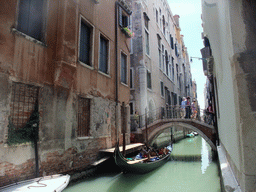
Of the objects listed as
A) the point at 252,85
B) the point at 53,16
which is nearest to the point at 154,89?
the point at 53,16

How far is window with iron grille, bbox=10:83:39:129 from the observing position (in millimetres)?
4293

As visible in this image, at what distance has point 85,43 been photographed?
6.96 metres

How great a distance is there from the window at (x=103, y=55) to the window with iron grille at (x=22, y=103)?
11.2 ft

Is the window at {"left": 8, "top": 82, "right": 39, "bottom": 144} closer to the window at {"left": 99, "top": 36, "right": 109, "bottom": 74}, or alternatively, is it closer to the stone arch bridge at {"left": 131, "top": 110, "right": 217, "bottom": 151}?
the window at {"left": 99, "top": 36, "right": 109, "bottom": 74}

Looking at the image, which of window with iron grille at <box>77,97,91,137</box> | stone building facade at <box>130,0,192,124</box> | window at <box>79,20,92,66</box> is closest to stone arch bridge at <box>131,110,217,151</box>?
stone building facade at <box>130,0,192,124</box>

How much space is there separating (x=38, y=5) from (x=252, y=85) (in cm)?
554

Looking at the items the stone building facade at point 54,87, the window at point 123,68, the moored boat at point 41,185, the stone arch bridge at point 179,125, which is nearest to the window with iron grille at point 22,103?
the stone building facade at point 54,87

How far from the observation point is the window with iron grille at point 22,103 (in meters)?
4.29

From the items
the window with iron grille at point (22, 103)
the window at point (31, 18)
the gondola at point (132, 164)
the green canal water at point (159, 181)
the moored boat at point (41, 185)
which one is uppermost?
the window at point (31, 18)

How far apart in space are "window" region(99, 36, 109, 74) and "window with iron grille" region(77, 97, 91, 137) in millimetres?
1799

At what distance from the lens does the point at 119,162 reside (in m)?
6.06

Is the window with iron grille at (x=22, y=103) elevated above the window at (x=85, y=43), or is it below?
below

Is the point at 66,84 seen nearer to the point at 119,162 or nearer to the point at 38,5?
the point at 38,5

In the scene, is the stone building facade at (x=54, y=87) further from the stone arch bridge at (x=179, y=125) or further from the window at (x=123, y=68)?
the stone arch bridge at (x=179, y=125)
